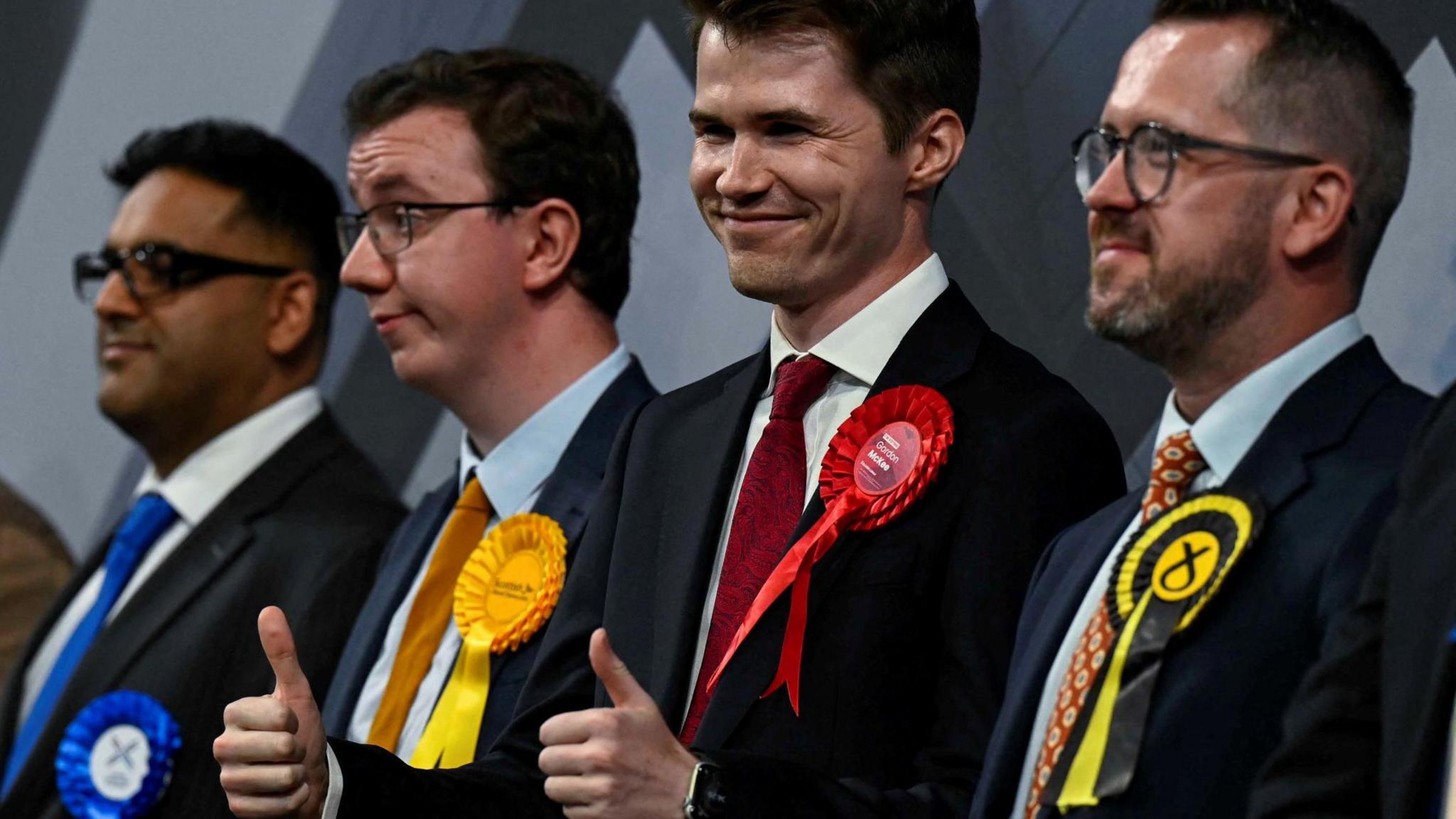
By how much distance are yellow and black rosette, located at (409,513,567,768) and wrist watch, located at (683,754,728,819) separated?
0.84 m

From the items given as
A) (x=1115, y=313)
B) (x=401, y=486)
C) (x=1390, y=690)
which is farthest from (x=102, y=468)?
(x=1390, y=690)

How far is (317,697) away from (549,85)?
1201mm

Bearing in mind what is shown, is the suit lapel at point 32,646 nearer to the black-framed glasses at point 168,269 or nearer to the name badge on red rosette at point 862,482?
the black-framed glasses at point 168,269

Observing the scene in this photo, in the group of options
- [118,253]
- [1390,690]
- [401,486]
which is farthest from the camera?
[401,486]

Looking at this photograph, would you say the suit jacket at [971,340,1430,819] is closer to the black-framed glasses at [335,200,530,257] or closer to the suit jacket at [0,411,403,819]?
the black-framed glasses at [335,200,530,257]

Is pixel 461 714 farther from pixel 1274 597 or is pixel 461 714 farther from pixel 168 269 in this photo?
pixel 168 269

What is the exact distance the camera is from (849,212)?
2.66m

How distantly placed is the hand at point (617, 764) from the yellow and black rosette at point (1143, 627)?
1.35ft

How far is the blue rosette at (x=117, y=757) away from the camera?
12.0 ft

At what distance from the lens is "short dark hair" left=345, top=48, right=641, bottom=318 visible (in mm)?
3596

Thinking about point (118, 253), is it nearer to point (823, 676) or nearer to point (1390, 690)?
point (823, 676)

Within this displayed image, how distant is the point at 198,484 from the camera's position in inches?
165

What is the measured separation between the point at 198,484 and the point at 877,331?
2013 mm

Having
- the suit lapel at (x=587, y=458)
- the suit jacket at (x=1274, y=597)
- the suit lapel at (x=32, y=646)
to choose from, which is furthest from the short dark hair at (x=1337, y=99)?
the suit lapel at (x=32, y=646)
